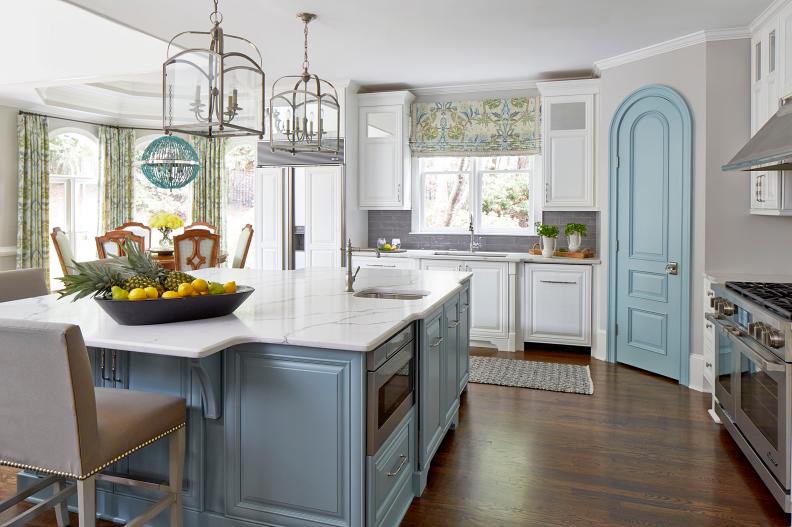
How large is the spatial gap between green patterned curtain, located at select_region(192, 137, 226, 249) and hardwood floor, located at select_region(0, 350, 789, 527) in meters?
4.92

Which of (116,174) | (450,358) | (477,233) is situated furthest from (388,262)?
(116,174)

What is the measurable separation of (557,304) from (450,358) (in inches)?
99.1

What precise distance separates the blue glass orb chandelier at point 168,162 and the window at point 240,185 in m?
1.50

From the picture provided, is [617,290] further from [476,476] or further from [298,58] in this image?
[298,58]

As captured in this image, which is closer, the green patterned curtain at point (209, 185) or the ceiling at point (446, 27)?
the ceiling at point (446, 27)

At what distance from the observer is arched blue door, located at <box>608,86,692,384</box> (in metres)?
4.57

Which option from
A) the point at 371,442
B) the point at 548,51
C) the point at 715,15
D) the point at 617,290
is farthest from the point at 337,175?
the point at 371,442

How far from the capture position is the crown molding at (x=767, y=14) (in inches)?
147

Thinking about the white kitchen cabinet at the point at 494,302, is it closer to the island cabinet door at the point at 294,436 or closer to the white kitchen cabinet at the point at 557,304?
the white kitchen cabinet at the point at 557,304

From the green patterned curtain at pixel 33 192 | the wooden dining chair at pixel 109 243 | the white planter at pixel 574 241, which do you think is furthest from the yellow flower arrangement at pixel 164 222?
the white planter at pixel 574 241

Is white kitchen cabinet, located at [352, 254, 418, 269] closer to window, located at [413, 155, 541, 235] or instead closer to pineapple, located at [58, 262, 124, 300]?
window, located at [413, 155, 541, 235]

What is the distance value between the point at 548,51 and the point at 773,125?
87.1 inches

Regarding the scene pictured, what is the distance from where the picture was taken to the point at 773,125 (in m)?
3.21

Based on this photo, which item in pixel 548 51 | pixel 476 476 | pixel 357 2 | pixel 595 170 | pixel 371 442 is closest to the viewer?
pixel 371 442
